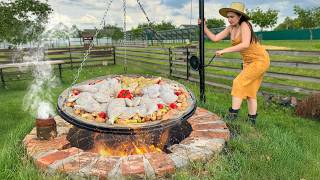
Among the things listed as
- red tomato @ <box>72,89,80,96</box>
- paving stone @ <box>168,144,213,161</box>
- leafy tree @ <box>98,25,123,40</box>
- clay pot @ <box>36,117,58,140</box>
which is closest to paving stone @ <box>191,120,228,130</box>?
paving stone @ <box>168,144,213,161</box>

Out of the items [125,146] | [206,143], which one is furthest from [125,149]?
[206,143]

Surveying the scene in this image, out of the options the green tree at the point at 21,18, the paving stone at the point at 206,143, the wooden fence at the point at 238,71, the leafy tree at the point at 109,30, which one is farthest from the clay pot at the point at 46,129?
the green tree at the point at 21,18

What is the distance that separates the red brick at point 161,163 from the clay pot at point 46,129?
4.17 ft

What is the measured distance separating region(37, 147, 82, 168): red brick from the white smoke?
579mm

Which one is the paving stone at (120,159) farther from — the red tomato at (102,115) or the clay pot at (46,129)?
the red tomato at (102,115)

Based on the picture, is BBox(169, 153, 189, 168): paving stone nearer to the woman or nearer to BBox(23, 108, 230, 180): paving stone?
BBox(23, 108, 230, 180): paving stone

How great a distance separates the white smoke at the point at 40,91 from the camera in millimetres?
4316

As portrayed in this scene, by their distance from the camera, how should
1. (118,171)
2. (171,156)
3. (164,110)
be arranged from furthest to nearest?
(164,110) < (171,156) < (118,171)

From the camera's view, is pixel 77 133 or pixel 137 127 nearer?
pixel 137 127

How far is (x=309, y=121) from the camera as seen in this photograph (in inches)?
243

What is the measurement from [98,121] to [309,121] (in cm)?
392

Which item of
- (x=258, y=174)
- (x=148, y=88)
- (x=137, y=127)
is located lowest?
(x=258, y=174)

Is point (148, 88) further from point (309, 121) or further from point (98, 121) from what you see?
point (309, 121)

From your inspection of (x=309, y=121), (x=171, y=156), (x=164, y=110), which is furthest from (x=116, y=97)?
(x=309, y=121)
